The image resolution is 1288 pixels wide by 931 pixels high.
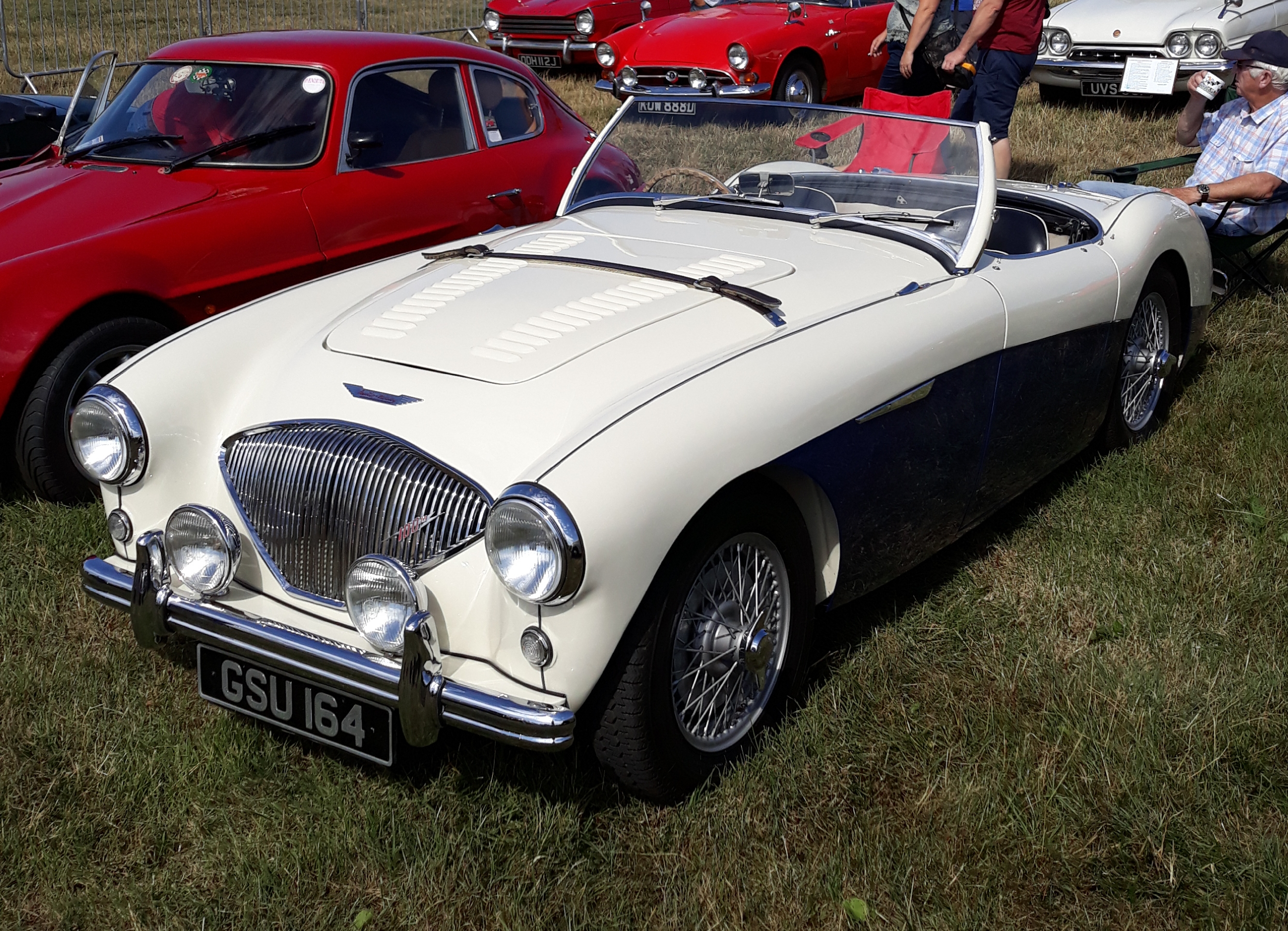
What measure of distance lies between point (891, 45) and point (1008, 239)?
3.44m

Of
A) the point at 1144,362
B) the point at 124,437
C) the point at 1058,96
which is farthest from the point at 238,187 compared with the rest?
the point at 1058,96

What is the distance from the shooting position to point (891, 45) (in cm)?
713

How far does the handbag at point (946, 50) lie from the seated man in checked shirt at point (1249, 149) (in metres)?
1.19

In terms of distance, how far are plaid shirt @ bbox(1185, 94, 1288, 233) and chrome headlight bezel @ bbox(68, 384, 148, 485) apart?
477 cm

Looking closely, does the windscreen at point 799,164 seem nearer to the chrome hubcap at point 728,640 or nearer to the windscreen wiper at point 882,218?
the windscreen wiper at point 882,218

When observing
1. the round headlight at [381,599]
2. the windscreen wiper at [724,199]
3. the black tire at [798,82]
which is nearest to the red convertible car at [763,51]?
the black tire at [798,82]

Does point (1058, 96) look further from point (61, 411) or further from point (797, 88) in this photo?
point (61, 411)

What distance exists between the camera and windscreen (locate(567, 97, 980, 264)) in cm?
360

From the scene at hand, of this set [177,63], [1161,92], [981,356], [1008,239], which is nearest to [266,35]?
[177,63]

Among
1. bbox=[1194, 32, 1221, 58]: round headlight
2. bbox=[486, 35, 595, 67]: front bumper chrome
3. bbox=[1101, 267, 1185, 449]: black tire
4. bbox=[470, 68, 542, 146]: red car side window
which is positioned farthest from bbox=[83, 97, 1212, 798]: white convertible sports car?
bbox=[486, 35, 595, 67]: front bumper chrome

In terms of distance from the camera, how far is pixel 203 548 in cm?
272

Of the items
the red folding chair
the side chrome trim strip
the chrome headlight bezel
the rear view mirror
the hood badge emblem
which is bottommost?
the chrome headlight bezel

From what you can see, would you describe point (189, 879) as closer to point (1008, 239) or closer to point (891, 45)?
point (1008, 239)

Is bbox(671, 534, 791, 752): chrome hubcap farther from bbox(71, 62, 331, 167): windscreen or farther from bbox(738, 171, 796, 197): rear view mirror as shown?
bbox(71, 62, 331, 167): windscreen
